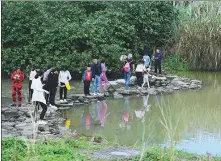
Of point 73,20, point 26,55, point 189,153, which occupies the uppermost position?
point 73,20

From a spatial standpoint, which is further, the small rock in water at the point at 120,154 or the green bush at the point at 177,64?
the green bush at the point at 177,64

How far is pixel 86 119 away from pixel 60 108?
1.50 meters

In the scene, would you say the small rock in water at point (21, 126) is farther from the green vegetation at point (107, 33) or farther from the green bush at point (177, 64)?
the green bush at point (177, 64)

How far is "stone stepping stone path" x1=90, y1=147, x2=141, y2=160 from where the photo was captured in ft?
26.5

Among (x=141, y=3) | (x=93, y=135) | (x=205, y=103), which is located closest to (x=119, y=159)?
(x=93, y=135)

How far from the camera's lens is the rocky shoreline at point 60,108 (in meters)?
10.0

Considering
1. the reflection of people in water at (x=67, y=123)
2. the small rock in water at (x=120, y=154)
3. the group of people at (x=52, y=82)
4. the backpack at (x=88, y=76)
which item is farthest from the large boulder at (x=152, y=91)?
the small rock in water at (x=120, y=154)

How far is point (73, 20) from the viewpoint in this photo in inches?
782

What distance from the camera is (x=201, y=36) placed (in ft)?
70.8

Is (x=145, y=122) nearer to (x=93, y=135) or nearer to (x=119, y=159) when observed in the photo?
(x=93, y=135)

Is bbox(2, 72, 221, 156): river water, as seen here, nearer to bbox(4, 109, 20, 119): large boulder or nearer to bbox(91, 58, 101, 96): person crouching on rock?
bbox(91, 58, 101, 96): person crouching on rock

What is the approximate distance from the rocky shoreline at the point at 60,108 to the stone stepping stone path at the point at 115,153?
4.56 feet

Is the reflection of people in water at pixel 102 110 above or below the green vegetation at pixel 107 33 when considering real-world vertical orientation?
below

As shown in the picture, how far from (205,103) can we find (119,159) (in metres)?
7.49
